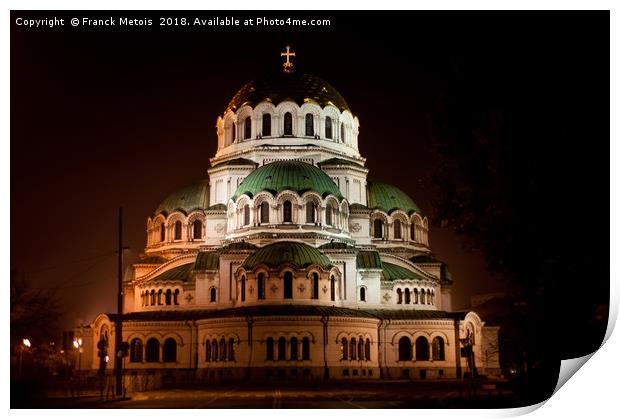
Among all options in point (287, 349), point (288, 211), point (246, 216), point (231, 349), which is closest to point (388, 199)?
point (288, 211)

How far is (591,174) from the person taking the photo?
2358 centimetres

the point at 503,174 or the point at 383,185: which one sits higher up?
Result: the point at 383,185

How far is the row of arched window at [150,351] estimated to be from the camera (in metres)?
53.3

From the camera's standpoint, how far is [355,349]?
51.2 metres

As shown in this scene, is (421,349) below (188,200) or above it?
below

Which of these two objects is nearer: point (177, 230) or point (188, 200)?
point (177, 230)

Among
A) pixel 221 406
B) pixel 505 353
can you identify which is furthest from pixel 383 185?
pixel 221 406

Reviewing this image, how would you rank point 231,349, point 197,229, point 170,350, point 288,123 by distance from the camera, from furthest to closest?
point 197,229
point 288,123
point 170,350
point 231,349

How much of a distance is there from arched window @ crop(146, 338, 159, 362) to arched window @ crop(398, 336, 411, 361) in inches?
466

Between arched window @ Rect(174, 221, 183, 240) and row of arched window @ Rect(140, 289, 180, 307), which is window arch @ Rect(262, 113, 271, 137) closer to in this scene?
arched window @ Rect(174, 221, 183, 240)

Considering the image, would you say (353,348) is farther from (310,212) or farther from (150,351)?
(150,351)

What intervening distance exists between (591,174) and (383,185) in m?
38.3

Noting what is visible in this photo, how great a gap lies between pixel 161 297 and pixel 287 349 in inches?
366

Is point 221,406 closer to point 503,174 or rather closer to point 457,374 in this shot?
point 503,174
